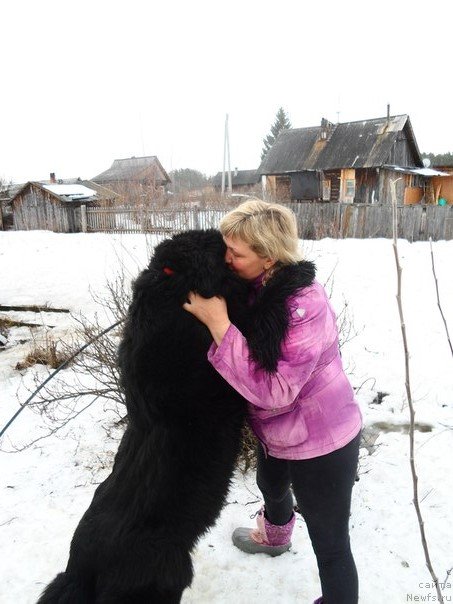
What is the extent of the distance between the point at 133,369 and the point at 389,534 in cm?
207

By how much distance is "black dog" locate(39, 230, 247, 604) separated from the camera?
1409mm

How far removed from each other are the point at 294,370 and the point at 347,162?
25662 millimetres

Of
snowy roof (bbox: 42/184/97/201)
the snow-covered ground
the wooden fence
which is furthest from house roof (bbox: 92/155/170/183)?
the snow-covered ground

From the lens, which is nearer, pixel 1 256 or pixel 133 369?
pixel 133 369

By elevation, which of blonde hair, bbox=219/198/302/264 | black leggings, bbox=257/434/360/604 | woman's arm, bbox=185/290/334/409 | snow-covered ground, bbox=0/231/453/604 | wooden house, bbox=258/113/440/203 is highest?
wooden house, bbox=258/113/440/203

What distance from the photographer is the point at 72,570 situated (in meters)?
1.48

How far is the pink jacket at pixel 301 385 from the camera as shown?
1.33 m

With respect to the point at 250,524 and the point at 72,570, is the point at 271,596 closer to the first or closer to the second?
the point at 250,524

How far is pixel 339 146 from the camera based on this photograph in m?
25.7

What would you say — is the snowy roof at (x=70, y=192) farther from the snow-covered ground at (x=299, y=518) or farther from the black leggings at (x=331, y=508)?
the black leggings at (x=331, y=508)

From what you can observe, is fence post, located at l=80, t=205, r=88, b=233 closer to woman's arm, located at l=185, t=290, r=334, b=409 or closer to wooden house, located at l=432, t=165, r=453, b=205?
woman's arm, located at l=185, t=290, r=334, b=409

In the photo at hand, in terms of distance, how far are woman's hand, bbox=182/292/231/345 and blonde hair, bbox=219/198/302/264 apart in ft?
0.81

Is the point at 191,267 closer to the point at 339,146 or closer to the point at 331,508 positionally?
the point at 331,508

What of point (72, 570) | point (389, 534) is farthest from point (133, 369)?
point (389, 534)
